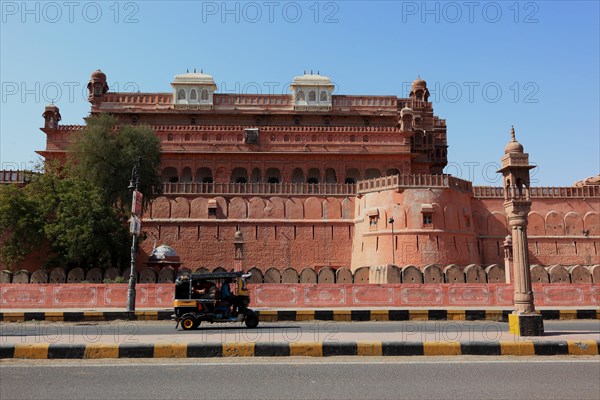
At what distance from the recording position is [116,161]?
90.1 feet

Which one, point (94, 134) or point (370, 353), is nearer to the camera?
point (370, 353)

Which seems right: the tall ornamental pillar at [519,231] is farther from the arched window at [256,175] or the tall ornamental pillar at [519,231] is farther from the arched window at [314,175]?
the arched window at [256,175]

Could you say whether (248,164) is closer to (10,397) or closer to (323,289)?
(323,289)

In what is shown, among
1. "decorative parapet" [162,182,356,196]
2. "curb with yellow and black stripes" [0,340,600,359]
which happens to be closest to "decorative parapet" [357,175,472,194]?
"decorative parapet" [162,182,356,196]

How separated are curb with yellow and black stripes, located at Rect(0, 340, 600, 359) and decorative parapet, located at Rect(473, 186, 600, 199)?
24.4m

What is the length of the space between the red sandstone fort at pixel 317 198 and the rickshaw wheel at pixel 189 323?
12.6 meters

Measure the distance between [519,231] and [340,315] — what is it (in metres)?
6.15

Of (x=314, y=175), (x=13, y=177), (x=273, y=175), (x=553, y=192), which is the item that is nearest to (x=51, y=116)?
(x=13, y=177)

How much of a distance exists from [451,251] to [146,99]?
27.9 metres

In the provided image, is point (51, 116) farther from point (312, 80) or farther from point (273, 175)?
point (312, 80)

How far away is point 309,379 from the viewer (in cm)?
595

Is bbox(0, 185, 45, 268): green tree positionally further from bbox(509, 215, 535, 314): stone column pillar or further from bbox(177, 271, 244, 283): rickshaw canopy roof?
bbox(509, 215, 535, 314): stone column pillar

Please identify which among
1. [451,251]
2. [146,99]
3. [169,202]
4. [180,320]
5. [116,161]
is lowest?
[180,320]

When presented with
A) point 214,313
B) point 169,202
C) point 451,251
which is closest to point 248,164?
point 169,202
